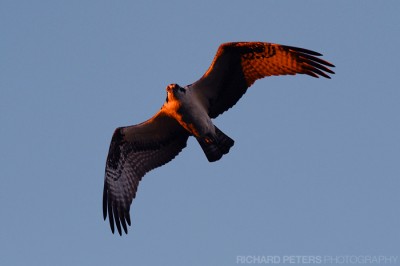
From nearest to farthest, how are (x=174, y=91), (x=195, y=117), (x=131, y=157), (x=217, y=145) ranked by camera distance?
(x=174, y=91), (x=195, y=117), (x=217, y=145), (x=131, y=157)

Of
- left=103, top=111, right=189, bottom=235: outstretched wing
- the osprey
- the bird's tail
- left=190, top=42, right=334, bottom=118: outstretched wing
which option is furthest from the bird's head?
left=103, top=111, right=189, bottom=235: outstretched wing

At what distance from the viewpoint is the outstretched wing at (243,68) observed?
480 inches

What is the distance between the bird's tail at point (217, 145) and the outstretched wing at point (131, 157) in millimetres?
945

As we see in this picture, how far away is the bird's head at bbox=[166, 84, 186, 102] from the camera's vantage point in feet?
40.6

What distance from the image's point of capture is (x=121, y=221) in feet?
44.9

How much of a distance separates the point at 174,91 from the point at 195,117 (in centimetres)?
57

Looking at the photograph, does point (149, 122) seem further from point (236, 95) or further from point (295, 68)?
point (295, 68)

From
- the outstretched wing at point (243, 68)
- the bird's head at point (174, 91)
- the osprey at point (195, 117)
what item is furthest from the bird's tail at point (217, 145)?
the bird's head at point (174, 91)

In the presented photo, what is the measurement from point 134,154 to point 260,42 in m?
3.21

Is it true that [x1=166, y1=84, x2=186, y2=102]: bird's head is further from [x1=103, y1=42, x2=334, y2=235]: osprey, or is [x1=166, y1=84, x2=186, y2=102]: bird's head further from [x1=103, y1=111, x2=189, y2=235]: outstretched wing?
[x1=103, y1=111, x2=189, y2=235]: outstretched wing

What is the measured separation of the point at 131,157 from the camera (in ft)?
45.6

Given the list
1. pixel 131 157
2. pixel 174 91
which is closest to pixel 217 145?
pixel 174 91

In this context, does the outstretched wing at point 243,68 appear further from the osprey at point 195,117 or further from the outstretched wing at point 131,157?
the outstretched wing at point 131,157

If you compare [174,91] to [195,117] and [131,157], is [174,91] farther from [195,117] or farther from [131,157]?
[131,157]
